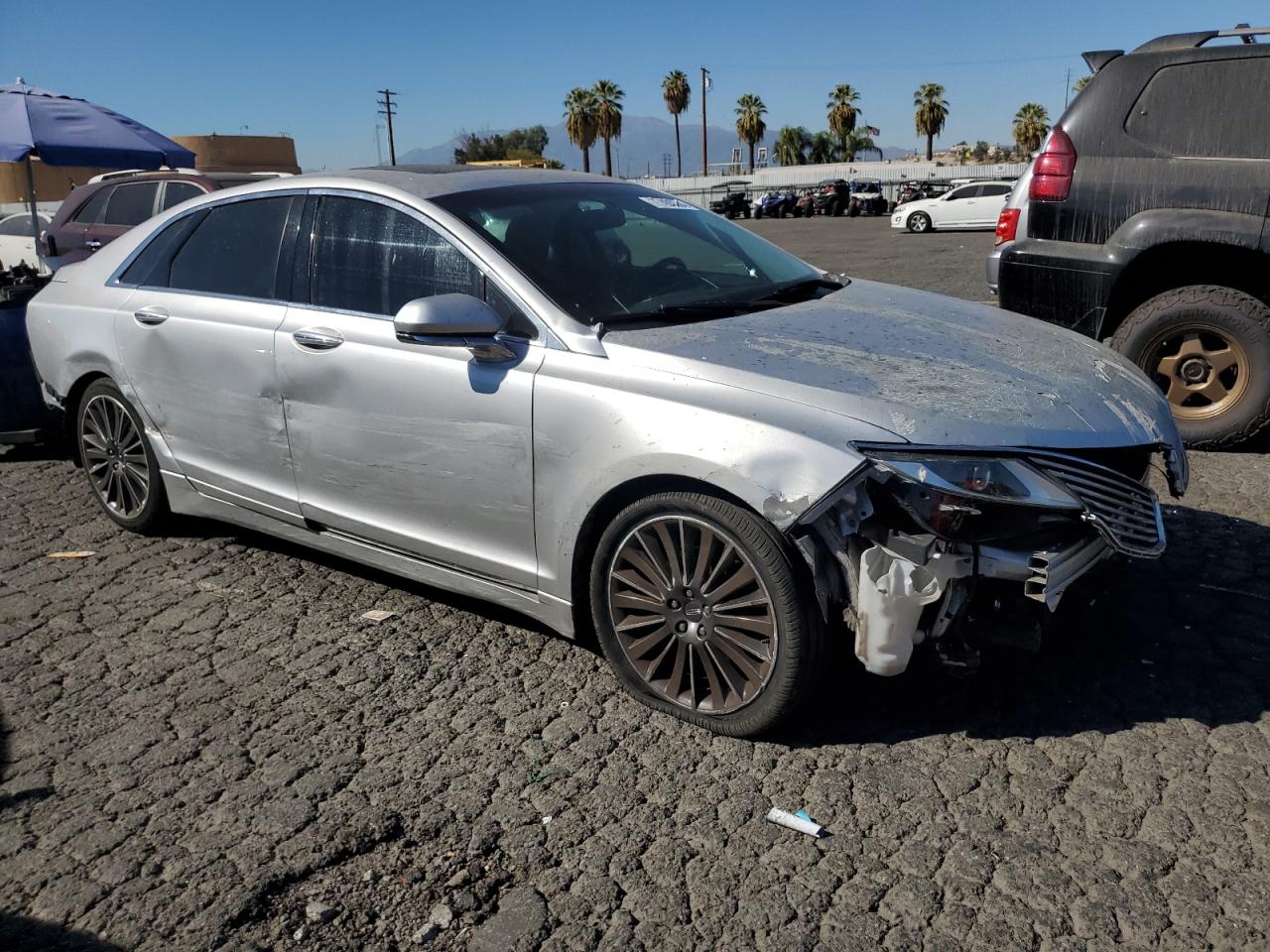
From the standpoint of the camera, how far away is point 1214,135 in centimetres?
574

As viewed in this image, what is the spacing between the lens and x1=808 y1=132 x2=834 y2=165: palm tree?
373ft

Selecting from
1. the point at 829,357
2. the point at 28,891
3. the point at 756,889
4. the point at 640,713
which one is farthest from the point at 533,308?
the point at 28,891

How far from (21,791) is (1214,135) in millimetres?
6135

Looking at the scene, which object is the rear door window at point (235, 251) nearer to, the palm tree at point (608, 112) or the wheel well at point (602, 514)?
the wheel well at point (602, 514)

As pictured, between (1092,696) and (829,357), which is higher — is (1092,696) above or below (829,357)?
below

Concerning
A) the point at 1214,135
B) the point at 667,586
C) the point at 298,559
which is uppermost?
the point at 1214,135

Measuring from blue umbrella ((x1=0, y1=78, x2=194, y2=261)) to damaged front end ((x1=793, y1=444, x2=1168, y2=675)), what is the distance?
37.8 feet

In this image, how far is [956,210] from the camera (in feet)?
107

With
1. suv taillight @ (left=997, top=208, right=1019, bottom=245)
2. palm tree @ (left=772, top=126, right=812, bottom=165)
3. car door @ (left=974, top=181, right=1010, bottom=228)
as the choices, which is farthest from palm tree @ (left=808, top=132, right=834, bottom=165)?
suv taillight @ (left=997, top=208, right=1019, bottom=245)

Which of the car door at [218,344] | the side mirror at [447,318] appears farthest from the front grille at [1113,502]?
the car door at [218,344]

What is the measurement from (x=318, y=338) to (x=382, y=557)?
33.1 inches

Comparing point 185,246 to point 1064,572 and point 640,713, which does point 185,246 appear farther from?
point 1064,572

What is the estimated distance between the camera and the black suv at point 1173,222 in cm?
565

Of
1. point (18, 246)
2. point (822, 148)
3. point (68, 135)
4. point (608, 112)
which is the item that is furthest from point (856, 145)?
point (68, 135)
